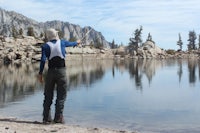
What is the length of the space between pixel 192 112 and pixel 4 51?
3730 inches

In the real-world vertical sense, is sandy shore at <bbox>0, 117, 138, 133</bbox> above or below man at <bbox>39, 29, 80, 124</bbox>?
below

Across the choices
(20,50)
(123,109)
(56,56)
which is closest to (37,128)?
A: (56,56)

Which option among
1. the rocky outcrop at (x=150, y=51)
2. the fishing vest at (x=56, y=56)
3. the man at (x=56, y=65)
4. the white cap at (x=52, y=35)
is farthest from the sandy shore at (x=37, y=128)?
the rocky outcrop at (x=150, y=51)

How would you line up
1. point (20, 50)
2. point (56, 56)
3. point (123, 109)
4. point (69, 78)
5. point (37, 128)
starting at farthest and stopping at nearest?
point (20, 50) → point (69, 78) → point (123, 109) → point (56, 56) → point (37, 128)

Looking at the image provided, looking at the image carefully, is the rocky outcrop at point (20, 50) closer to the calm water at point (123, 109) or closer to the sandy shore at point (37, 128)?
the calm water at point (123, 109)

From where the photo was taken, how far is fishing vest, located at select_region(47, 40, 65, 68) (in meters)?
13.1

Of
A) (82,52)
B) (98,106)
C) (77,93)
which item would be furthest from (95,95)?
(82,52)

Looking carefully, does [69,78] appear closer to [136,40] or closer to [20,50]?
[20,50]

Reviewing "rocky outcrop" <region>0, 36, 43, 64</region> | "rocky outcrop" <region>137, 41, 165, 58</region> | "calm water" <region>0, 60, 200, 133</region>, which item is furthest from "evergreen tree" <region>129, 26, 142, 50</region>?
"calm water" <region>0, 60, 200, 133</region>

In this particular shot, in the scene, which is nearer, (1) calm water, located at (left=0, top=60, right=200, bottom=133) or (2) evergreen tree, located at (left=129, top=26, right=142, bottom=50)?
(1) calm water, located at (left=0, top=60, right=200, bottom=133)

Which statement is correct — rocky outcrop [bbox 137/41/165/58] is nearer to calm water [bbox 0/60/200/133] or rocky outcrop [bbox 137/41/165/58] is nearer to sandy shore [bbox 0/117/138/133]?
calm water [bbox 0/60/200/133]

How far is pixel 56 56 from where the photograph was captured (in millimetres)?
13180

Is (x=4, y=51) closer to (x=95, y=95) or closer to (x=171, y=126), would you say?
(x=95, y=95)

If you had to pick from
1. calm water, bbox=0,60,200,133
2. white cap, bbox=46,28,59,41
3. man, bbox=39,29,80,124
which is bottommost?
calm water, bbox=0,60,200,133
